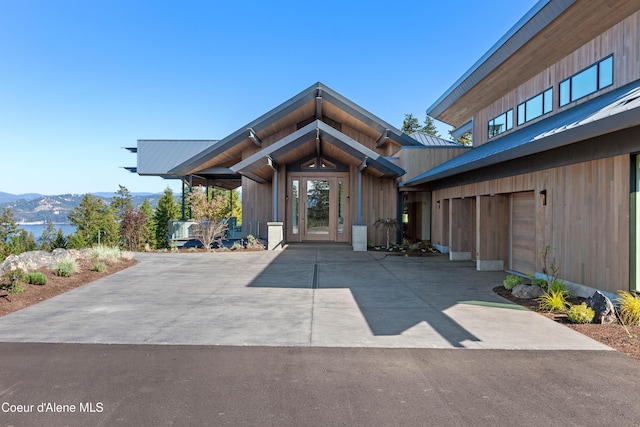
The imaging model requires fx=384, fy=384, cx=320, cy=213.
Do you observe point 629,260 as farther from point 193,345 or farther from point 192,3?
point 192,3

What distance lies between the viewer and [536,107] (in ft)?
36.4

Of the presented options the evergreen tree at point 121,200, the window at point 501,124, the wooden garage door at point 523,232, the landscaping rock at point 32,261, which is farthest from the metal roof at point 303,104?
the evergreen tree at point 121,200

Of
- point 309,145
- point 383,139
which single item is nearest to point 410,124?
point 383,139

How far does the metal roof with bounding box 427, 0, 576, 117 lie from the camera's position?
8.15 m

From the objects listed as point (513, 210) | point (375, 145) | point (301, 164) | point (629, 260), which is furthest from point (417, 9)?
point (629, 260)

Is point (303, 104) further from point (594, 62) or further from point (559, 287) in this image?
point (559, 287)

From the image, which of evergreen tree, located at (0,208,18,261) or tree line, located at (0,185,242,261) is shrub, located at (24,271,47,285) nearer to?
tree line, located at (0,185,242,261)

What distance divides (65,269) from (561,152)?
1146cm

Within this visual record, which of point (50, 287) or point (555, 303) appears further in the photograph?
point (50, 287)

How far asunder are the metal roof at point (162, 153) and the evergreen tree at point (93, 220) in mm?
22246

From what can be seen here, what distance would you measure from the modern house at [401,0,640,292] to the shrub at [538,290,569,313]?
69cm

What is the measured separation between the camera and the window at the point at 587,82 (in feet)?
27.1

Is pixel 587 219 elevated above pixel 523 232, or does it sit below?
above

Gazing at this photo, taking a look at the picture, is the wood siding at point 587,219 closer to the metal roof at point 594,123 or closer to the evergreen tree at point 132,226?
the metal roof at point 594,123
